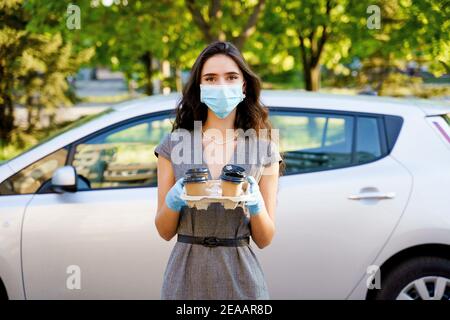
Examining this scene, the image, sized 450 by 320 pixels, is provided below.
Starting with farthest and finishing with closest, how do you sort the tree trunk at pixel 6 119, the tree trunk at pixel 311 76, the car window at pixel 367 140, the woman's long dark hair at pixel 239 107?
the tree trunk at pixel 311 76, the tree trunk at pixel 6 119, the car window at pixel 367 140, the woman's long dark hair at pixel 239 107

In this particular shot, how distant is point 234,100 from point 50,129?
382 inches

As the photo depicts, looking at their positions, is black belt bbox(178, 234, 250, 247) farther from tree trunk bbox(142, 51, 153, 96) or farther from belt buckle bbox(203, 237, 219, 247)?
tree trunk bbox(142, 51, 153, 96)

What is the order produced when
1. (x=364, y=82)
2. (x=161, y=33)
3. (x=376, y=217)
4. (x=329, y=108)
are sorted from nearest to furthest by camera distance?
(x=376, y=217), (x=329, y=108), (x=161, y=33), (x=364, y=82)

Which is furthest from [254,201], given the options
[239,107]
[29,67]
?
[29,67]

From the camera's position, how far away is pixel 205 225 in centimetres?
242

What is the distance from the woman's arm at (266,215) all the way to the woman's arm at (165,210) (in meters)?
0.29

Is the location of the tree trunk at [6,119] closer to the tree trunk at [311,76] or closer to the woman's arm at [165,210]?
the tree trunk at [311,76]

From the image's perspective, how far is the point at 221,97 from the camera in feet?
8.11

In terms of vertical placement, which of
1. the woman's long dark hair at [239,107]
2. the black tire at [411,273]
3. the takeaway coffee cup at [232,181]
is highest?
the woman's long dark hair at [239,107]

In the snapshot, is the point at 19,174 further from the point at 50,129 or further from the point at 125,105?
the point at 50,129

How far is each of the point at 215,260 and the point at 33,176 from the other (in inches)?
79.8

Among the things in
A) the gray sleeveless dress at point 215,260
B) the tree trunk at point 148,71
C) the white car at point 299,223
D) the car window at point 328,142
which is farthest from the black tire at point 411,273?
the tree trunk at point 148,71

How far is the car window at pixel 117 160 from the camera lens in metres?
4.11
